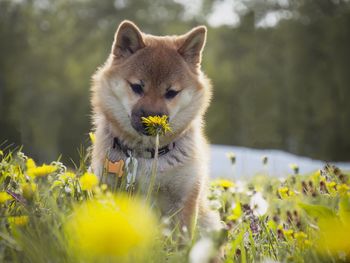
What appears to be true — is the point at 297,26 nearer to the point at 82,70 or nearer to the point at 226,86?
the point at 226,86

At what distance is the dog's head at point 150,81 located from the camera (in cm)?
357

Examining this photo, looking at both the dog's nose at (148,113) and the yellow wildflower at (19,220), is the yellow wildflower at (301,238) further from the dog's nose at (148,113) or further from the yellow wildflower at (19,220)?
the dog's nose at (148,113)

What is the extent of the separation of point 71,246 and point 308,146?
15.6 m

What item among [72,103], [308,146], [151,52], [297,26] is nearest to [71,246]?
[151,52]

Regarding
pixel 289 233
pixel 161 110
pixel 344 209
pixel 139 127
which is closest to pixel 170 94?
pixel 161 110

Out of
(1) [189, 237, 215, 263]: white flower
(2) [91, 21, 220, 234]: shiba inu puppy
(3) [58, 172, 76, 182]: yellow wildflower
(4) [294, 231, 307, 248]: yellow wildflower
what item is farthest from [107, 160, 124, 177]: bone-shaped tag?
(1) [189, 237, 215, 263]: white flower

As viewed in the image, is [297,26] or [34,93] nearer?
[297,26]

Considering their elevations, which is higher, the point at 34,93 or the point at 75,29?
the point at 75,29

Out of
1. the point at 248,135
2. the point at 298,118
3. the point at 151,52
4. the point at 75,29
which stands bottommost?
the point at 248,135

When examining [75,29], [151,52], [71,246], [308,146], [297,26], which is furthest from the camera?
[75,29]

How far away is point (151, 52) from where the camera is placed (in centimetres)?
373

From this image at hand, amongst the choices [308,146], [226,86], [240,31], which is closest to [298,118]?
[308,146]

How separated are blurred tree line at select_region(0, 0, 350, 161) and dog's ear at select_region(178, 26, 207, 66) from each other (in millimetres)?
11842

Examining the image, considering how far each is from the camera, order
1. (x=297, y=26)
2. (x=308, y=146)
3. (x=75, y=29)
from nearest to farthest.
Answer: (x=308, y=146)
(x=297, y=26)
(x=75, y=29)
